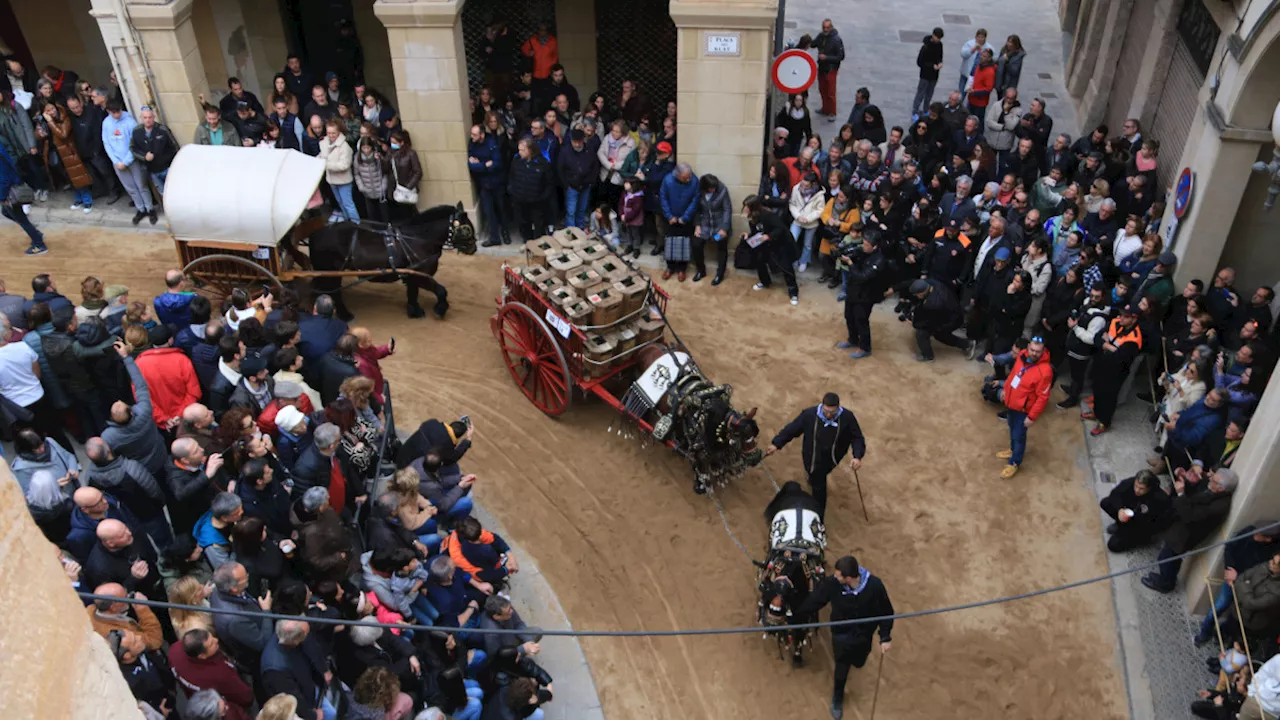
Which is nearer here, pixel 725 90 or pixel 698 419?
pixel 698 419

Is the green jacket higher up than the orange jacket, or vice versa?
the orange jacket

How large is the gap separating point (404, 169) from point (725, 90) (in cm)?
399

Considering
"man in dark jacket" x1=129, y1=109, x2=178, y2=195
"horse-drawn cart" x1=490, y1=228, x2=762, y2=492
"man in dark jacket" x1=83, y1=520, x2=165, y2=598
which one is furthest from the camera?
"man in dark jacket" x1=129, y1=109, x2=178, y2=195

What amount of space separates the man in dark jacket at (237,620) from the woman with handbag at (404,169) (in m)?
7.21

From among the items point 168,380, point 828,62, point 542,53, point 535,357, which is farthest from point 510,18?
point 168,380

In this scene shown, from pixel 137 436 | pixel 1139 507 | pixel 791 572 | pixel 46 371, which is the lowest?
pixel 1139 507

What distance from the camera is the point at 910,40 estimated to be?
61.2 feet

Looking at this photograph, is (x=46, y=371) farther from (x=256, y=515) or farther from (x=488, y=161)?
(x=488, y=161)

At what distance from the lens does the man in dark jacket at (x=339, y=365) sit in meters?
8.36

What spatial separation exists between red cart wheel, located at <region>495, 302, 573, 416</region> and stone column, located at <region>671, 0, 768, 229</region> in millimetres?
3497

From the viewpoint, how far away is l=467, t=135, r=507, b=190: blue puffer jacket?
1227cm

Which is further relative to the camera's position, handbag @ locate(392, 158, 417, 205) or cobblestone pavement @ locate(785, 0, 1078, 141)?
cobblestone pavement @ locate(785, 0, 1078, 141)

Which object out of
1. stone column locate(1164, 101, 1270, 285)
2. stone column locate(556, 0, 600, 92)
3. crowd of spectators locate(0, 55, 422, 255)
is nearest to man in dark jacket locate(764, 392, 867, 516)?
stone column locate(1164, 101, 1270, 285)

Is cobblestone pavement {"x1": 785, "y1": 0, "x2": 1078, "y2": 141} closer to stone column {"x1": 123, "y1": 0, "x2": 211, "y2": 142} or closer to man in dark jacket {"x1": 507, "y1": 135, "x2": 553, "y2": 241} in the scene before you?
man in dark jacket {"x1": 507, "y1": 135, "x2": 553, "y2": 241}
